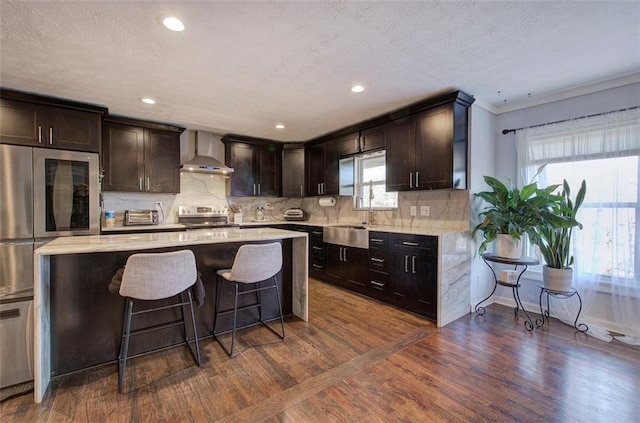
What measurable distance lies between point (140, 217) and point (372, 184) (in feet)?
11.8

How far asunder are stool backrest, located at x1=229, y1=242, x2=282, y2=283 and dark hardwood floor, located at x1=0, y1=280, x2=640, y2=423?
641 millimetres

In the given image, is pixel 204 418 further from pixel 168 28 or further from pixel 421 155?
pixel 421 155

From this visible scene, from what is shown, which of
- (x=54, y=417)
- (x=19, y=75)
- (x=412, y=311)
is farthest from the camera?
(x=412, y=311)

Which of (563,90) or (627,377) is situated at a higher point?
(563,90)

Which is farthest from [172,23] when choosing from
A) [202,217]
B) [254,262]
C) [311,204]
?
[311,204]

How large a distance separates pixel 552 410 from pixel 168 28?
11.5 feet

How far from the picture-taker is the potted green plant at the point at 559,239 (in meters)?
2.78

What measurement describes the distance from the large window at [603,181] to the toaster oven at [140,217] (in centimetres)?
529

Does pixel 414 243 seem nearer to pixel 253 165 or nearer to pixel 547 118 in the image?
pixel 547 118

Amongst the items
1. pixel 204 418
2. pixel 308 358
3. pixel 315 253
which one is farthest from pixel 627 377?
pixel 315 253

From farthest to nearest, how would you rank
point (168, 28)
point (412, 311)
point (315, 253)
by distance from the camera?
point (315, 253)
point (412, 311)
point (168, 28)

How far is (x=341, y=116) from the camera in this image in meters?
3.91

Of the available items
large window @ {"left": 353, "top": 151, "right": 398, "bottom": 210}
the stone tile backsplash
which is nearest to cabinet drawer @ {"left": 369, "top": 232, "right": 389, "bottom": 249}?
the stone tile backsplash

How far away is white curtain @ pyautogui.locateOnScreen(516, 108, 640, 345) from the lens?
269 centimetres
